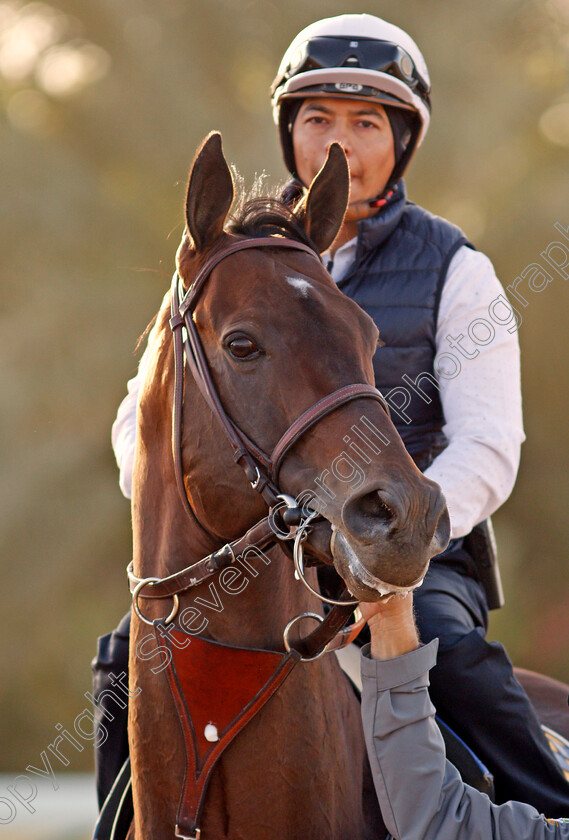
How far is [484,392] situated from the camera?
2.79 meters

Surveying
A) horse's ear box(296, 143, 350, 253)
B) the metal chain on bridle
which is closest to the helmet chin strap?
horse's ear box(296, 143, 350, 253)

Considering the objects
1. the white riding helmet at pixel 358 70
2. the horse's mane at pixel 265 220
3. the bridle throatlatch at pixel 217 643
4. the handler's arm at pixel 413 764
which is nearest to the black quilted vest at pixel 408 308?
the white riding helmet at pixel 358 70

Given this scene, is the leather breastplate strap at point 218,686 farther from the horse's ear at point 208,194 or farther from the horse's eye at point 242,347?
the horse's ear at point 208,194

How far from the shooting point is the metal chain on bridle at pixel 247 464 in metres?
1.83

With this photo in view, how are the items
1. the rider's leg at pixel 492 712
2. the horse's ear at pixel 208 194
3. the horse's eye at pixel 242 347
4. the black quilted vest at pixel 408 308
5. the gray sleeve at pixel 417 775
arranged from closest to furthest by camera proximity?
1. the gray sleeve at pixel 417 775
2. the horse's eye at pixel 242 347
3. the horse's ear at pixel 208 194
4. the rider's leg at pixel 492 712
5. the black quilted vest at pixel 408 308

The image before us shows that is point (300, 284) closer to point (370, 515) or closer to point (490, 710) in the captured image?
point (370, 515)

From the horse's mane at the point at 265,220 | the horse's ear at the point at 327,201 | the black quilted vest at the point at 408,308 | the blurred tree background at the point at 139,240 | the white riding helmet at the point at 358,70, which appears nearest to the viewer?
the horse's mane at the point at 265,220

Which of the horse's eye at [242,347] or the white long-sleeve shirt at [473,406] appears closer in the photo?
the horse's eye at [242,347]

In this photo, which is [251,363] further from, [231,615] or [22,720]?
[22,720]

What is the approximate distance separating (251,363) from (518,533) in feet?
27.1

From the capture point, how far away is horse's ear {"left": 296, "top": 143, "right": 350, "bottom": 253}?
2311 mm

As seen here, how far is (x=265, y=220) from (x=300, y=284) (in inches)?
11.8

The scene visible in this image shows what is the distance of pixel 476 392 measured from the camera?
278 cm

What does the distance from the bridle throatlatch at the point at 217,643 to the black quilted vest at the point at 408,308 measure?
2.99 ft
